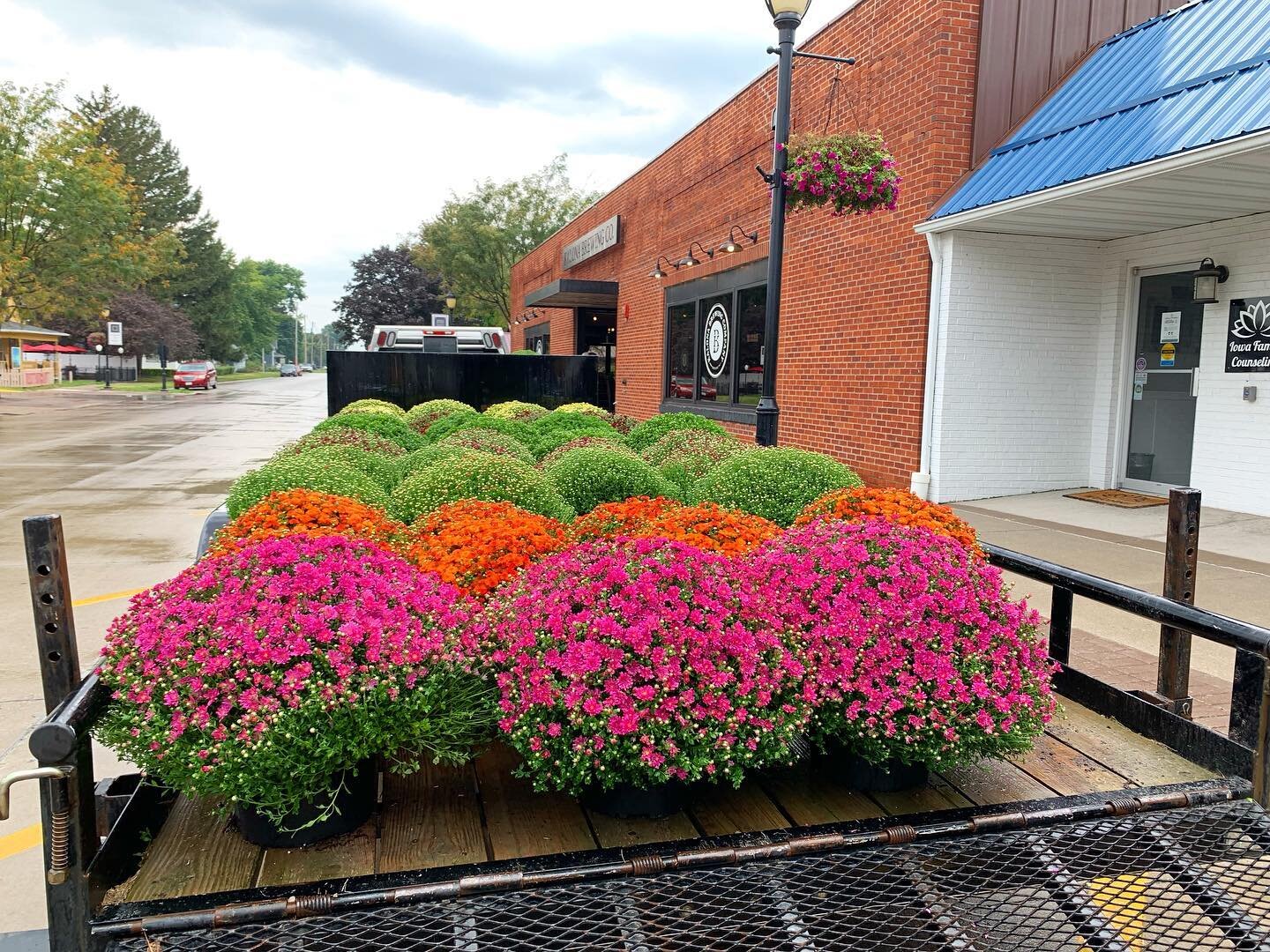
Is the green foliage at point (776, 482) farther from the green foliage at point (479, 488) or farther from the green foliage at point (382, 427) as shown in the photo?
the green foliage at point (382, 427)

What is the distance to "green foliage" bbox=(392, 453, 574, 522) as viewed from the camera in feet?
16.4

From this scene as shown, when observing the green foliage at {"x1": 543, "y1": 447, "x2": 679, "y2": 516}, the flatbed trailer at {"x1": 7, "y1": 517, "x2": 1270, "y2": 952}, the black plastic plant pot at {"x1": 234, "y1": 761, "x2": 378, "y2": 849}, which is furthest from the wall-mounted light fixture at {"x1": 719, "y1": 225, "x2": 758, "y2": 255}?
the black plastic plant pot at {"x1": 234, "y1": 761, "x2": 378, "y2": 849}

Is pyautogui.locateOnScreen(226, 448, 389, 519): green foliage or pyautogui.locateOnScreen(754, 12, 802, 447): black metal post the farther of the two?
pyautogui.locateOnScreen(754, 12, 802, 447): black metal post

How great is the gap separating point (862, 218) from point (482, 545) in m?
8.59

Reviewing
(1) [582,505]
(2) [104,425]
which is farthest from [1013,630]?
(2) [104,425]

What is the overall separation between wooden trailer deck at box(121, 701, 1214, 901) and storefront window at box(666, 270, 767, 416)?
10705 millimetres

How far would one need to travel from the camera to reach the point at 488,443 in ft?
22.6

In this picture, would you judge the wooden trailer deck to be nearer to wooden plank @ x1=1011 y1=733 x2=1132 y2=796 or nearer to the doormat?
wooden plank @ x1=1011 y1=733 x2=1132 y2=796

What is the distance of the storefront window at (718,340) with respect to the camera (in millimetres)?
14295

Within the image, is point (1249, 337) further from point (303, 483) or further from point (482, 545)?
point (303, 483)

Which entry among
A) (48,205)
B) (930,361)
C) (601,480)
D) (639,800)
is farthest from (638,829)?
(48,205)

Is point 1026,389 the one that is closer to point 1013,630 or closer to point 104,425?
point 1013,630

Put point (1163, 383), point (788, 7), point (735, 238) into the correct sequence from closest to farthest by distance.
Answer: point (788, 7) < point (1163, 383) < point (735, 238)

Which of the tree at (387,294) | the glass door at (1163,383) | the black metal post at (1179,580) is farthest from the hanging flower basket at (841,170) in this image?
the tree at (387,294)
